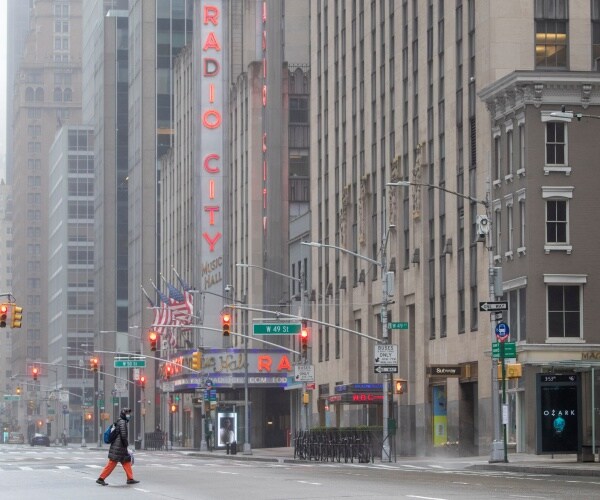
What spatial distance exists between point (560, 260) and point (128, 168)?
129 m

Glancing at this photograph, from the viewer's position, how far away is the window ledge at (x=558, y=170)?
60938 millimetres

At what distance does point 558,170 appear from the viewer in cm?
6100

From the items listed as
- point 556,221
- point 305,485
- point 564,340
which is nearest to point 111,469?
point 305,485

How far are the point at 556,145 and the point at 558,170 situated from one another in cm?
106

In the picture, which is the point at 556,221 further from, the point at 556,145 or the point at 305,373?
the point at 305,373

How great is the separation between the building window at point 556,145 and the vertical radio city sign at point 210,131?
192ft

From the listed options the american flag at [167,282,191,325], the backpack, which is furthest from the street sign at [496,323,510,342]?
the american flag at [167,282,191,325]

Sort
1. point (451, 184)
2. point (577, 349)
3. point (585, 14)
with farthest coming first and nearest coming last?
point (451, 184) < point (585, 14) < point (577, 349)

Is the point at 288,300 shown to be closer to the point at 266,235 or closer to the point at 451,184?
the point at 266,235

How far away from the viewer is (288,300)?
103375mm

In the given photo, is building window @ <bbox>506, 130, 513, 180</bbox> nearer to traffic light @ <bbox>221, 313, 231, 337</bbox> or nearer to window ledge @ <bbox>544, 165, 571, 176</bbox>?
window ledge @ <bbox>544, 165, 571, 176</bbox>

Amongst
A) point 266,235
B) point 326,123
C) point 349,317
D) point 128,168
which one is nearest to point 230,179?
point 266,235

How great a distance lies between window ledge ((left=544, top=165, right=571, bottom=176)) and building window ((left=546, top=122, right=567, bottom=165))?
22 cm

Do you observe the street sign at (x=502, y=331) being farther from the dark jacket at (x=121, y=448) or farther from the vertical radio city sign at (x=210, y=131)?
the vertical radio city sign at (x=210, y=131)
